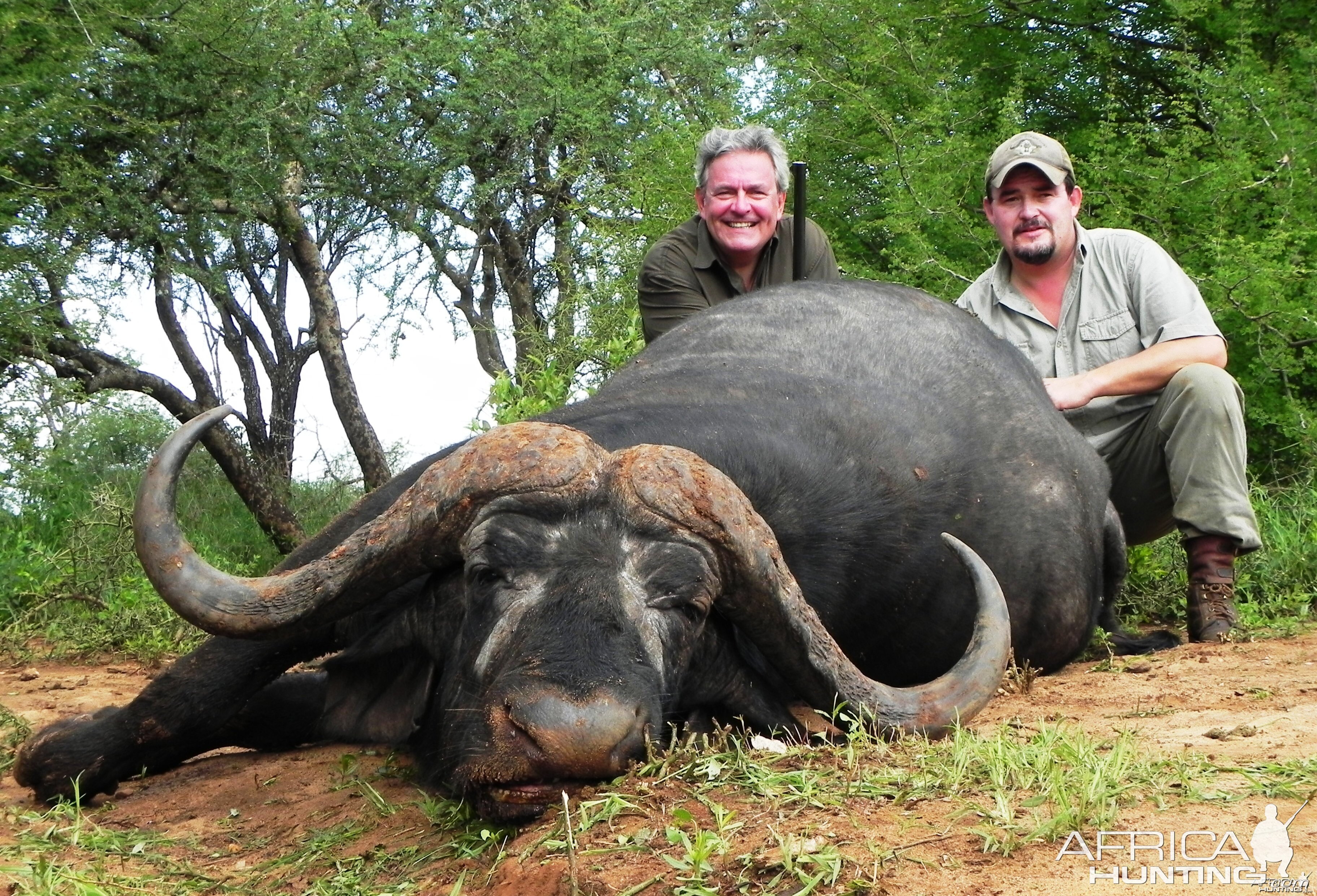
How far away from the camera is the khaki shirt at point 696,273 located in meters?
6.94

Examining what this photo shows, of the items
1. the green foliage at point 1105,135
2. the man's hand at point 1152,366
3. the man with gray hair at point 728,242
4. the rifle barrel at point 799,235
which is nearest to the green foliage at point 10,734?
the man with gray hair at point 728,242

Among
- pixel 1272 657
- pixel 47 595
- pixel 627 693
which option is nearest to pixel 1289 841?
pixel 627 693

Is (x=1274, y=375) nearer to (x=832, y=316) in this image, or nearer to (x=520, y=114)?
(x=832, y=316)

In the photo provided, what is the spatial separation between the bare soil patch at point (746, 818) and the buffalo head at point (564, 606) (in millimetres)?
180

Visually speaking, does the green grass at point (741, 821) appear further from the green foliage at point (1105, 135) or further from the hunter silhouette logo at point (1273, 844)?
the green foliage at point (1105, 135)

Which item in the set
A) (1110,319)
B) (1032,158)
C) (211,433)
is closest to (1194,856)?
(1110,319)

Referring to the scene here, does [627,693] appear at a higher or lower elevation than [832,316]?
lower

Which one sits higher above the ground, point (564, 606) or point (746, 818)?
point (564, 606)

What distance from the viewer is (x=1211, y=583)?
5875 millimetres

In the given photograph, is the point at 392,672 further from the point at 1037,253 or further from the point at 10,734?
the point at 1037,253

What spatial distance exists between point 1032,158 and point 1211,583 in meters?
2.08

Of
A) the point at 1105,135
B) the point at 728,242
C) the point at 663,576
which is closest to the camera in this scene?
the point at 663,576

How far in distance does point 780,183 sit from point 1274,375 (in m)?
3.06

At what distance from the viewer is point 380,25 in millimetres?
14141
